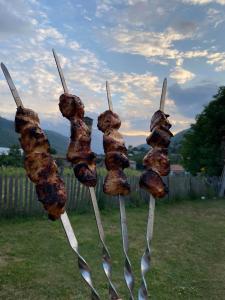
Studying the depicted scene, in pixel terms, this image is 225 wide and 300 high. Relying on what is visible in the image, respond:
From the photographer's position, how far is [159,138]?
3.24 metres

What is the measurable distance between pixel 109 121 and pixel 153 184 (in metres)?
0.72

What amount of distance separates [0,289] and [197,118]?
54.1 ft

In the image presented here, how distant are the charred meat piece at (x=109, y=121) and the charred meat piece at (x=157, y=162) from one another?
0.43 m

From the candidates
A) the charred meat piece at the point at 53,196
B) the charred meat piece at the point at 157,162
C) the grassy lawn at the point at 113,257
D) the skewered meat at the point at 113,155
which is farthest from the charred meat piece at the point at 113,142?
the grassy lawn at the point at 113,257

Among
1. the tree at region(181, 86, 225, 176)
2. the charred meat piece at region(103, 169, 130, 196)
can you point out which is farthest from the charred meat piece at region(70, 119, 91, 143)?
the tree at region(181, 86, 225, 176)

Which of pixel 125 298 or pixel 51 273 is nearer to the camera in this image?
pixel 125 298

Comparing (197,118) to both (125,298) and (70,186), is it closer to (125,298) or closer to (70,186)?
(70,186)

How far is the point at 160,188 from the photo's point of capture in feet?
9.93

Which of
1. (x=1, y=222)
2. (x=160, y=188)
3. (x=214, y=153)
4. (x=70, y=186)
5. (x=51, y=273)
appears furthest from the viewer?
(x=214, y=153)

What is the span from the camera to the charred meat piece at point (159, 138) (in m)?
3.23

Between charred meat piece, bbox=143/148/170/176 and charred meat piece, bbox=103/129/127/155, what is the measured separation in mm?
205

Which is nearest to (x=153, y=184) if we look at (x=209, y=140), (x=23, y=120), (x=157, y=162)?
(x=157, y=162)

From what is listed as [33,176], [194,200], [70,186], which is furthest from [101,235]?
[194,200]

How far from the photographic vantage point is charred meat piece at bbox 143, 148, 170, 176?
315cm
